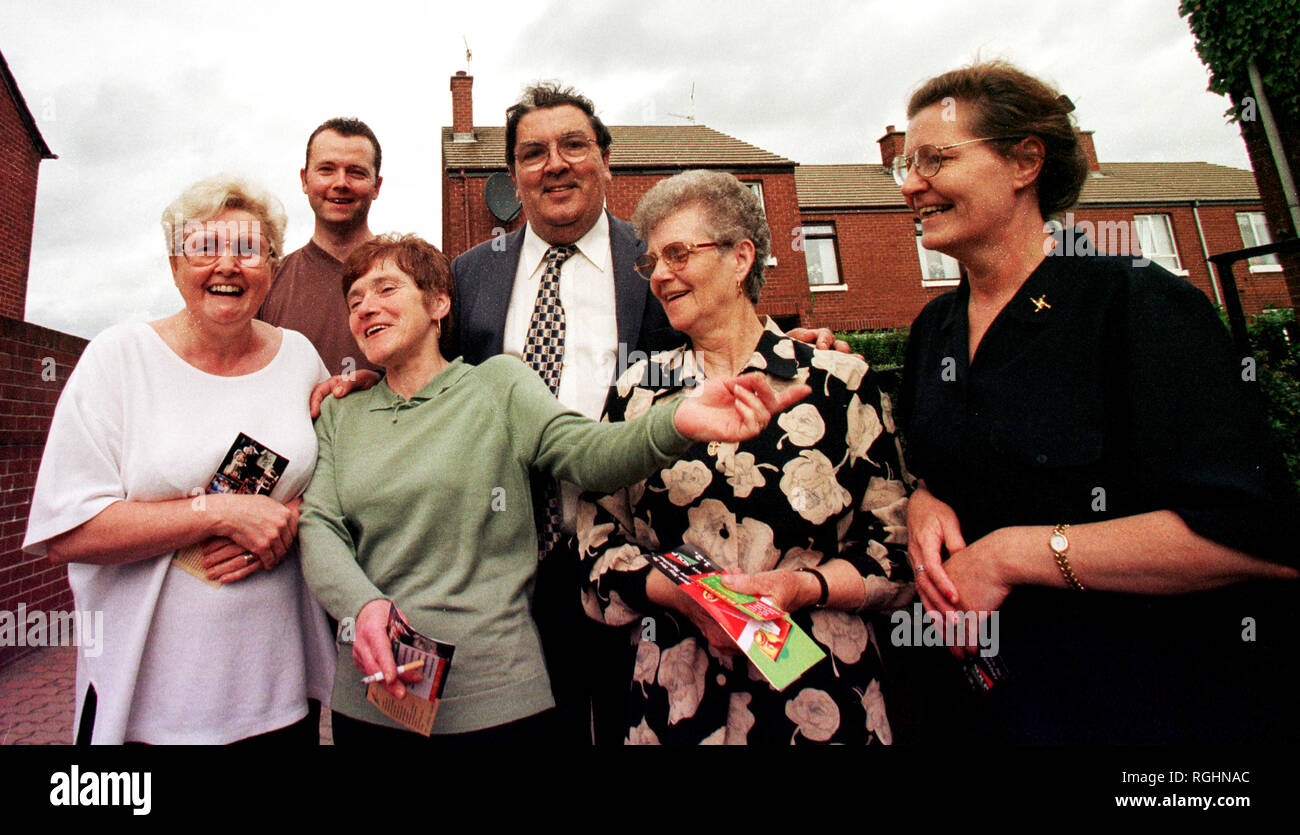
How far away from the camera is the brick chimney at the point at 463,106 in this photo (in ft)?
56.3

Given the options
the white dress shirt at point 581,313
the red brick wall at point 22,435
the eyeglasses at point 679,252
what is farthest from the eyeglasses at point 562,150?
the red brick wall at point 22,435

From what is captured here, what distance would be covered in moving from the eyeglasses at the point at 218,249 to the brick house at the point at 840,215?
40.8 ft

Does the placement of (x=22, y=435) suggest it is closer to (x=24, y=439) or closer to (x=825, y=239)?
(x=24, y=439)

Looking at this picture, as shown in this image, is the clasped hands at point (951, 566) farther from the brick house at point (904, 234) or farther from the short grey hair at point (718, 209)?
the brick house at point (904, 234)

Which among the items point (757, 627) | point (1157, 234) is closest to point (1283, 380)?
point (757, 627)

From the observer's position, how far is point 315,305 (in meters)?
2.77

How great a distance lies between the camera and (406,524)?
1.76 metres

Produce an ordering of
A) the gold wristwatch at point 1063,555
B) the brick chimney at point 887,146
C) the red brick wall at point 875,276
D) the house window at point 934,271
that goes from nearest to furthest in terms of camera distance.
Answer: the gold wristwatch at point 1063,555, the red brick wall at point 875,276, the house window at point 934,271, the brick chimney at point 887,146

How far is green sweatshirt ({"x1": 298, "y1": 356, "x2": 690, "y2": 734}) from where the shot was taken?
1.64 meters

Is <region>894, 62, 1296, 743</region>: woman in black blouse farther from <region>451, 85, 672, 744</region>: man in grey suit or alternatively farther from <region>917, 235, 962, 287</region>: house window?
<region>917, 235, 962, 287</region>: house window
